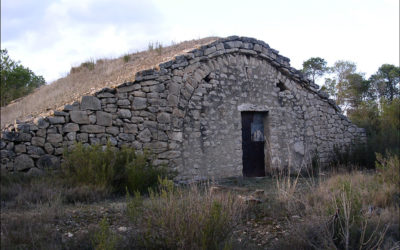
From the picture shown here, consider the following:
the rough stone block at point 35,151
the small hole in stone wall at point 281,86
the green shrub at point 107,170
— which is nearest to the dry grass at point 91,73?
the small hole in stone wall at point 281,86

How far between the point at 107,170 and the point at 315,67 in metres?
17.6

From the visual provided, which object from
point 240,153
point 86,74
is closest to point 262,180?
point 240,153

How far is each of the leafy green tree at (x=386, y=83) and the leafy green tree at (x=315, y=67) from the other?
5.22 meters

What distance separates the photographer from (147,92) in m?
7.48

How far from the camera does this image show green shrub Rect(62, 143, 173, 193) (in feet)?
19.1

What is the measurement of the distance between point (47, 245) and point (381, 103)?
1279 cm

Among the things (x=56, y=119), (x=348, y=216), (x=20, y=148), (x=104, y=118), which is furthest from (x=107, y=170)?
(x=348, y=216)

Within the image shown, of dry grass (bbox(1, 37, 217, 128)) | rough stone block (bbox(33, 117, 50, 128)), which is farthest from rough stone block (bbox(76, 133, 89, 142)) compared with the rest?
dry grass (bbox(1, 37, 217, 128))

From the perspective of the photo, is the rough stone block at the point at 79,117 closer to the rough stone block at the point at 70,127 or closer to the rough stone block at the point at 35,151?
the rough stone block at the point at 70,127

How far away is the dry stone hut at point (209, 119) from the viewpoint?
6512mm

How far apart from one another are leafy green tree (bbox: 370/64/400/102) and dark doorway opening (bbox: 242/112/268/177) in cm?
577

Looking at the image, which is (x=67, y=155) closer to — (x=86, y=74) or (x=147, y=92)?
(x=147, y=92)

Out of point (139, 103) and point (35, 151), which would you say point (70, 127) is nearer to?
point (35, 151)

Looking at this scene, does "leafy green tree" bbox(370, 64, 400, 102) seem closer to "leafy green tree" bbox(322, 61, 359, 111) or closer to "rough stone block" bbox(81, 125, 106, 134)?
"leafy green tree" bbox(322, 61, 359, 111)
